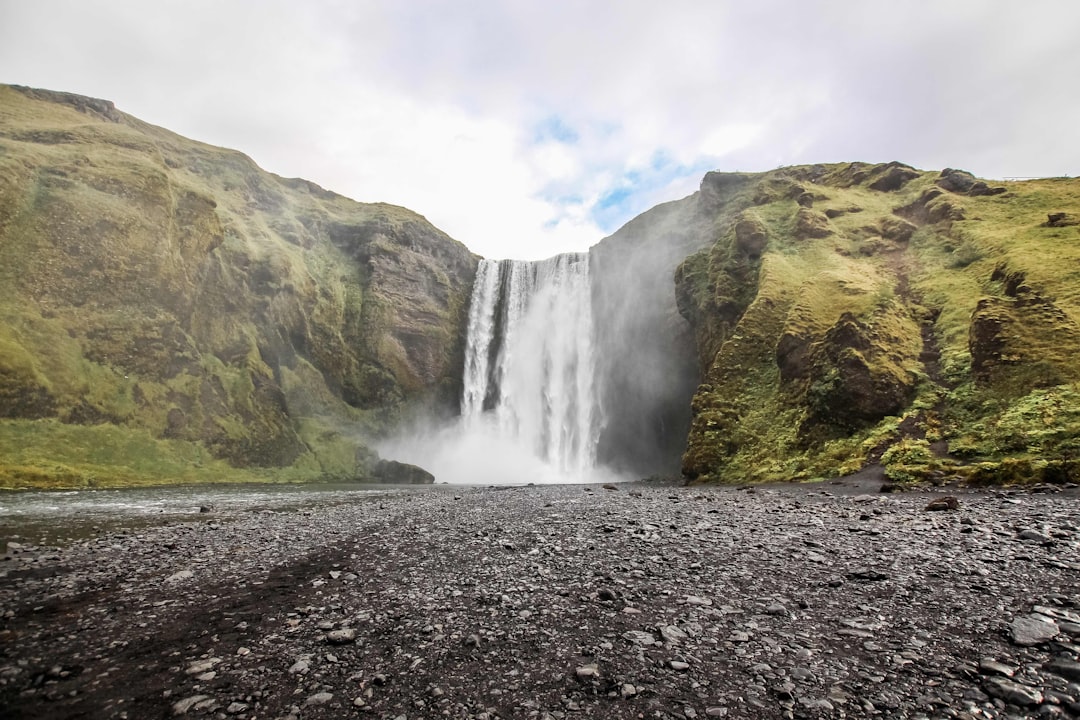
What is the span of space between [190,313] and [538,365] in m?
45.0

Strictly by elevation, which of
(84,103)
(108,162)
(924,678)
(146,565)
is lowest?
(146,565)

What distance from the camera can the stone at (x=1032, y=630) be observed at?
4.84 meters

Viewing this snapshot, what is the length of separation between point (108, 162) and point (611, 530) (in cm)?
7589

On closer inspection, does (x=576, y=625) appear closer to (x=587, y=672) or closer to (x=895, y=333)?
(x=587, y=672)

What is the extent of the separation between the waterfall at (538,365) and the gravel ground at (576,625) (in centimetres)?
5513

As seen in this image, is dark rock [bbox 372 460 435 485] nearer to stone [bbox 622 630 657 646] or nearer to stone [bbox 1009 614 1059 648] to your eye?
stone [bbox 622 630 657 646]

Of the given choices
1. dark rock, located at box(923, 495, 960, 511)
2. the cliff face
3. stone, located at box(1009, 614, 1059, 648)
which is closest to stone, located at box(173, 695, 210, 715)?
stone, located at box(1009, 614, 1059, 648)

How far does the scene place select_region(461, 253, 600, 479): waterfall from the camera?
6762cm

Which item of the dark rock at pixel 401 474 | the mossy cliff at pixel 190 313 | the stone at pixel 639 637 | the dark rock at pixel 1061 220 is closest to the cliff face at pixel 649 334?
the dark rock at pixel 401 474

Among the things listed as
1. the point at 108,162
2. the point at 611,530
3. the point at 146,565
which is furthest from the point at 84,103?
the point at 611,530

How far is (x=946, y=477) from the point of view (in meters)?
18.0

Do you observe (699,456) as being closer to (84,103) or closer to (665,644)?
(665,644)

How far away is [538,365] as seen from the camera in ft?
240

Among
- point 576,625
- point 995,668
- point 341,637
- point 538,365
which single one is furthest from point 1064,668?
point 538,365
